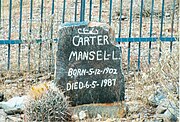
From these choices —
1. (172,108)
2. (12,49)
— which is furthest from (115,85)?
(12,49)

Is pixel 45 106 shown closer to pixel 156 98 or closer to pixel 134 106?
pixel 134 106

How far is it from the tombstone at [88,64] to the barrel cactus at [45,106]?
55cm

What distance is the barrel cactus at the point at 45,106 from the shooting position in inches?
268

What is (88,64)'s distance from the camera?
24.7 ft

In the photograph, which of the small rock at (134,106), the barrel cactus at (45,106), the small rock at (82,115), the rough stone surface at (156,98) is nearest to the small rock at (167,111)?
the rough stone surface at (156,98)

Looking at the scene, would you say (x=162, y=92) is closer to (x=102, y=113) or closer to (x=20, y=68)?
(x=102, y=113)

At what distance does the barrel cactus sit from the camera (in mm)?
6812

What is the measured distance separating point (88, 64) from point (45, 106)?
93 cm

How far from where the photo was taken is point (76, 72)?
24.6ft

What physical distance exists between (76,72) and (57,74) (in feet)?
0.69

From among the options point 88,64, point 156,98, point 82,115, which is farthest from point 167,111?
point 88,64

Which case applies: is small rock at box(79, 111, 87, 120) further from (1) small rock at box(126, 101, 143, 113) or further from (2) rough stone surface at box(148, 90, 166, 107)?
(2) rough stone surface at box(148, 90, 166, 107)

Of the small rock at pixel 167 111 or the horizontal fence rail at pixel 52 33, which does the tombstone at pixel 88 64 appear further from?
the horizontal fence rail at pixel 52 33

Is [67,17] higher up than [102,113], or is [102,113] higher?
[67,17]
